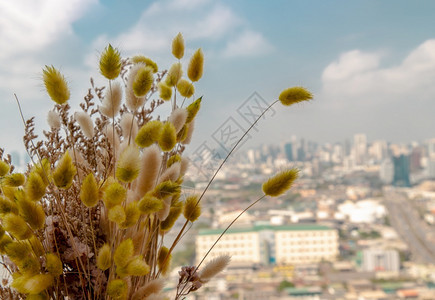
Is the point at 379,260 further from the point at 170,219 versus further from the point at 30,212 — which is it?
the point at 30,212

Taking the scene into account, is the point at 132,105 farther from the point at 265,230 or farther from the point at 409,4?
the point at 409,4

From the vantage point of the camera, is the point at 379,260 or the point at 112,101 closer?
the point at 112,101

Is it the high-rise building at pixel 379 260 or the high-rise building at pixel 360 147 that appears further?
the high-rise building at pixel 360 147

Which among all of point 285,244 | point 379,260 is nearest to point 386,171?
point 379,260

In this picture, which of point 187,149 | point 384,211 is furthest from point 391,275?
point 187,149

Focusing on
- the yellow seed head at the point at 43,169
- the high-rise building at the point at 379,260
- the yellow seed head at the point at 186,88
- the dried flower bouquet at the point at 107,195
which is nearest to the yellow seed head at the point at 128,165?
the dried flower bouquet at the point at 107,195

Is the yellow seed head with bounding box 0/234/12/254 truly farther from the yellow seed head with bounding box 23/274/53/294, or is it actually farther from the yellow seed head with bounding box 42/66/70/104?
the yellow seed head with bounding box 42/66/70/104

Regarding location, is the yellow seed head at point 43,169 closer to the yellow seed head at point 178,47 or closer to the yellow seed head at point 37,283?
the yellow seed head at point 37,283
